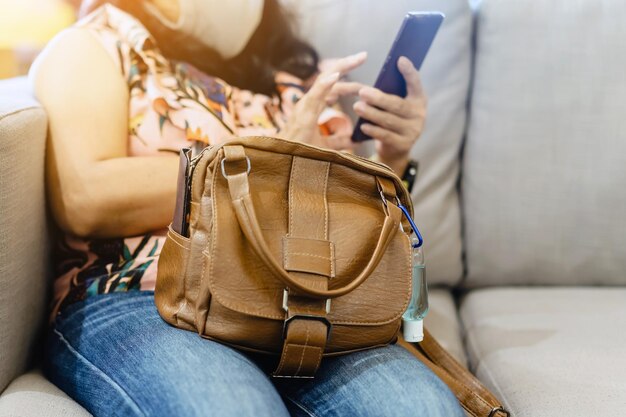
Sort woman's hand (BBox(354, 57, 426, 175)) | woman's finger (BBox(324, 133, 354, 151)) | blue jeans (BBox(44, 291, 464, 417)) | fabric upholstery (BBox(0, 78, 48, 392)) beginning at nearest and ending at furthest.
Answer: blue jeans (BBox(44, 291, 464, 417)) → fabric upholstery (BBox(0, 78, 48, 392)) → woman's hand (BBox(354, 57, 426, 175)) → woman's finger (BBox(324, 133, 354, 151))

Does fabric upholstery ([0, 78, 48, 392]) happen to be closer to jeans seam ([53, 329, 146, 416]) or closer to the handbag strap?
jeans seam ([53, 329, 146, 416])

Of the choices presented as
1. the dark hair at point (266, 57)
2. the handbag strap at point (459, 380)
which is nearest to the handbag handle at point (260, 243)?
the handbag strap at point (459, 380)

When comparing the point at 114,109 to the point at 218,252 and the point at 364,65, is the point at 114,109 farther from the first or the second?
the point at 364,65

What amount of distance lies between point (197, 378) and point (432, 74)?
2.62 ft

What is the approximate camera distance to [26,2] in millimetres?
1179

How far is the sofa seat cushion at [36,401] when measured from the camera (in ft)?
2.37

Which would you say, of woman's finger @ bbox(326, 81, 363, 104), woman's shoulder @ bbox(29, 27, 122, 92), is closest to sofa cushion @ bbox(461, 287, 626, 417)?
woman's finger @ bbox(326, 81, 363, 104)

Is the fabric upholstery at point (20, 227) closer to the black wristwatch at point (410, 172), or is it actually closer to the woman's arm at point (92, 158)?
the woman's arm at point (92, 158)

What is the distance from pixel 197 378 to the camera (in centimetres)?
66

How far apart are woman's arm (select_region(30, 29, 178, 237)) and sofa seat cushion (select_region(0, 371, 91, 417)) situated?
21 centimetres

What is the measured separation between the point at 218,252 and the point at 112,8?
555 millimetres

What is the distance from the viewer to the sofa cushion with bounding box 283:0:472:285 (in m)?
1.21

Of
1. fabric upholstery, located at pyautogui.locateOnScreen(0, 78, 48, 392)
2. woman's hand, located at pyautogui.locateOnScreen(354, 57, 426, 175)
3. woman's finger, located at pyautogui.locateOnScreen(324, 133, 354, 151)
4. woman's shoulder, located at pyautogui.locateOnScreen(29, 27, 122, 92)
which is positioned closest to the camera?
fabric upholstery, located at pyautogui.locateOnScreen(0, 78, 48, 392)

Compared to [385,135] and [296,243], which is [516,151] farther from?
[296,243]
